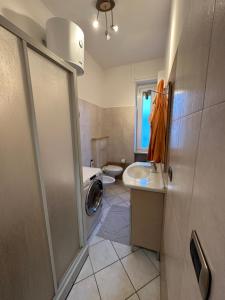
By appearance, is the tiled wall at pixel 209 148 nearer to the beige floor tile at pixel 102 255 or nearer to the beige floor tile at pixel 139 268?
the beige floor tile at pixel 139 268

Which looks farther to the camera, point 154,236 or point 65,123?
point 154,236

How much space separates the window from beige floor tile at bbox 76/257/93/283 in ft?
7.67

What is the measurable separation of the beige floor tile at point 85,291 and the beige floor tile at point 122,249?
0.37m

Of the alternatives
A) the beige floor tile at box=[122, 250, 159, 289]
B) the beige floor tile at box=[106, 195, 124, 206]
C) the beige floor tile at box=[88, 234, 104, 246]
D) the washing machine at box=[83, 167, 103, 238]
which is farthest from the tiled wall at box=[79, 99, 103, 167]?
the beige floor tile at box=[122, 250, 159, 289]

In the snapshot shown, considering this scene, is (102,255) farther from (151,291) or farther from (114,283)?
(151,291)

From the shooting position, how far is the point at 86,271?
1364 millimetres

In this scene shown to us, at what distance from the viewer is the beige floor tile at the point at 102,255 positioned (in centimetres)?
143

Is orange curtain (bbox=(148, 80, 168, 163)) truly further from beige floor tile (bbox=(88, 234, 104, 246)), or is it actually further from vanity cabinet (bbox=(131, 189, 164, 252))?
beige floor tile (bbox=(88, 234, 104, 246))

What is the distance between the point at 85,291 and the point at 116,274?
1.00 feet

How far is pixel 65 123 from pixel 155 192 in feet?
3.39

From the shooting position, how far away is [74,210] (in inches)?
52.8

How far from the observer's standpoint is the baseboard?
3.61 feet

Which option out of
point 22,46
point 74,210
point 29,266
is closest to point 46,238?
point 29,266

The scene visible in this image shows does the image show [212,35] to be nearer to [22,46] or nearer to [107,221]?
[22,46]
